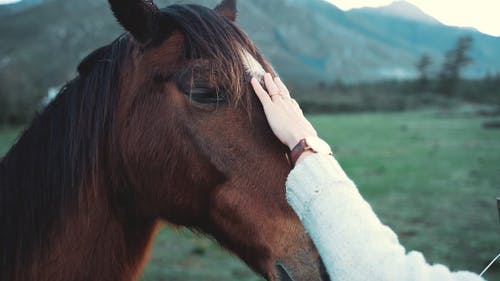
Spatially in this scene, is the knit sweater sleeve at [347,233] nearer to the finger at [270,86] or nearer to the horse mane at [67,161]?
the finger at [270,86]

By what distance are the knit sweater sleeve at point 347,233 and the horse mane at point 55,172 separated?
1.00 m

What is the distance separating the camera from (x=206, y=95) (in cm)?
160

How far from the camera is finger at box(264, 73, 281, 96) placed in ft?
5.17

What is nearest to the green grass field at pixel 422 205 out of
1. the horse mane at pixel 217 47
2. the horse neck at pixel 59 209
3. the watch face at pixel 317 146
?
the horse neck at pixel 59 209

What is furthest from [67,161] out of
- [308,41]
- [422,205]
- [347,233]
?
[308,41]

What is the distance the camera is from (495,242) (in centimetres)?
661

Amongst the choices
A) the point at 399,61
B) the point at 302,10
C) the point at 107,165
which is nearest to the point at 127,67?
the point at 107,165

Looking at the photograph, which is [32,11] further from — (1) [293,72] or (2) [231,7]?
(2) [231,7]

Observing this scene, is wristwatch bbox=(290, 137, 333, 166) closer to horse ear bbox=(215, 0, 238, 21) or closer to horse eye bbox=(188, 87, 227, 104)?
horse eye bbox=(188, 87, 227, 104)

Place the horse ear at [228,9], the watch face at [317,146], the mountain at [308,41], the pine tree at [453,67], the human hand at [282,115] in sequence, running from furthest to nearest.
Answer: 1. the mountain at [308,41]
2. the pine tree at [453,67]
3. the horse ear at [228,9]
4. the human hand at [282,115]
5. the watch face at [317,146]

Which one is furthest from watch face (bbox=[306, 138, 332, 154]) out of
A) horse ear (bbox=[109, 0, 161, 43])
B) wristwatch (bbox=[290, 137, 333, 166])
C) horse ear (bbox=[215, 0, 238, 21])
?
horse ear (bbox=[215, 0, 238, 21])

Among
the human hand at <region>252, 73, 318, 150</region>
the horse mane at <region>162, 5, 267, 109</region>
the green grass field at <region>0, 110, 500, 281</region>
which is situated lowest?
the green grass field at <region>0, 110, 500, 281</region>

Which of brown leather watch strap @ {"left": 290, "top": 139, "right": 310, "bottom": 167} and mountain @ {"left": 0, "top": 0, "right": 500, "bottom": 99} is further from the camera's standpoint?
mountain @ {"left": 0, "top": 0, "right": 500, "bottom": 99}

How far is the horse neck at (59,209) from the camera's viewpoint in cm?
177
